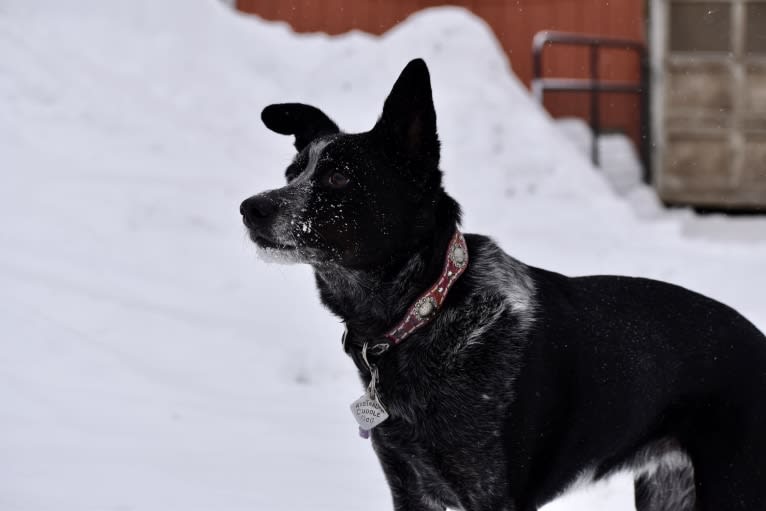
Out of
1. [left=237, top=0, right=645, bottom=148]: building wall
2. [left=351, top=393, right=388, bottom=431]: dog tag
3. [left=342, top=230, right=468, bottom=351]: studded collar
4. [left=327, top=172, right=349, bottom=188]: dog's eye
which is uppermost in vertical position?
[left=237, top=0, right=645, bottom=148]: building wall

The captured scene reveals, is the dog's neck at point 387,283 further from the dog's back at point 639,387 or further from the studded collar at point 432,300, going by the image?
the dog's back at point 639,387

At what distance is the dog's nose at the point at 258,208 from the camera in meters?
2.97

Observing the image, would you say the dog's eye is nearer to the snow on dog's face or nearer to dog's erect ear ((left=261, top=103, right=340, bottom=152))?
the snow on dog's face

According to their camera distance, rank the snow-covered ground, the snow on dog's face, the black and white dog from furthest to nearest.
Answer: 1. the snow-covered ground
2. the snow on dog's face
3. the black and white dog

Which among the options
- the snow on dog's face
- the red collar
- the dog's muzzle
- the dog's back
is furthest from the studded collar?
the dog's muzzle

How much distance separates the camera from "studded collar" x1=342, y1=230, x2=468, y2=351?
9.77 feet

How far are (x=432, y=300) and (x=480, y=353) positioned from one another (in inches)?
8.2

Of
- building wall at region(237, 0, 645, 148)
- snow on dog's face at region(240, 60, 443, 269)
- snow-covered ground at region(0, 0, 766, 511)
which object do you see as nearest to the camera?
snow on dog's face at region(240, 60, 443, 269)

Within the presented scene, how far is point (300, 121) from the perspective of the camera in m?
3.46

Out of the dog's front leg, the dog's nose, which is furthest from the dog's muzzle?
the dog's front leg

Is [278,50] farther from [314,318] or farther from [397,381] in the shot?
[397,381]

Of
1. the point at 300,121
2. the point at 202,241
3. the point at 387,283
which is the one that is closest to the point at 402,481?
the point at 387,283

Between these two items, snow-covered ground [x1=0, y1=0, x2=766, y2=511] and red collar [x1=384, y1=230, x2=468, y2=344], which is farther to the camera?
snow-covered ground [x1=0, y1=0, x2=766, y2=511]

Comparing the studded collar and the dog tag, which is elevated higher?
the studded collar
